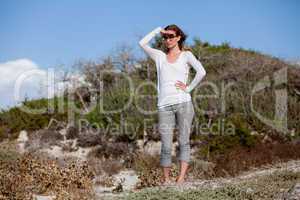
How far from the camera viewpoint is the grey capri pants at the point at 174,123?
6500 mm

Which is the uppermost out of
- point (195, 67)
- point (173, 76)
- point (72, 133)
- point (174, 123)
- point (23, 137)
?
point (195, 67)

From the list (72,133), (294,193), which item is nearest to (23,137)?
(72,133)

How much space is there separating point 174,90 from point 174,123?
404 mm

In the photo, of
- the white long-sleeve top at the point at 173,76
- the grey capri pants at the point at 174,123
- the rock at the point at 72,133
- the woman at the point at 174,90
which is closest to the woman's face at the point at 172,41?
the woman at the point at 174,90

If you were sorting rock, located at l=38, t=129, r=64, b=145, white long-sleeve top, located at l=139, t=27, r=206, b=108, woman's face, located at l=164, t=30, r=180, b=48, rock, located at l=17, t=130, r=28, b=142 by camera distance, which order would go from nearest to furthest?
white long-sleeve top, located at l=139, t=27, r=206, b=108 < woman's face, located at l=164, t=30, r=180, b=48 < rock, located at l=38, t=129, r=64, b=145 < rock, located at l=17, t=130, r=28, b=142

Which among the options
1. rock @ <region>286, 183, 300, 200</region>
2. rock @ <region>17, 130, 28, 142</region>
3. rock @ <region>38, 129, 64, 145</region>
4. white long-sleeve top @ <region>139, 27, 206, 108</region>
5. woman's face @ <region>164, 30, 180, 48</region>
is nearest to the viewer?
rock @ <region>286, 183, 300, 200</region>

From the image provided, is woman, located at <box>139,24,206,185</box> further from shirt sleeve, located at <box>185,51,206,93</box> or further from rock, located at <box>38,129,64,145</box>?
rock, located at <box>38,129,64,145</box>

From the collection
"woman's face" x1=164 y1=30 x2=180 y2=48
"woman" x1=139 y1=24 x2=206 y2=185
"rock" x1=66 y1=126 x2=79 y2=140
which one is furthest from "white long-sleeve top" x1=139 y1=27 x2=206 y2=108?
"rock" x1=66 y1=126 x2=79 y2=140

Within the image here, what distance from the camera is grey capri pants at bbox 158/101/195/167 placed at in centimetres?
Answer: 650

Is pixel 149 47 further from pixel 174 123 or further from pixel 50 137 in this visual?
pixel 50 137

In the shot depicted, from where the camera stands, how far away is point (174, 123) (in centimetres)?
659

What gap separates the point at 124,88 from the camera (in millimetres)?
18594

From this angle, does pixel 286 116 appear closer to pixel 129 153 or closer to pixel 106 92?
pixel 129 153

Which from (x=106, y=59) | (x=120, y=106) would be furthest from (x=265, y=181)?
(x=106, y=59)
